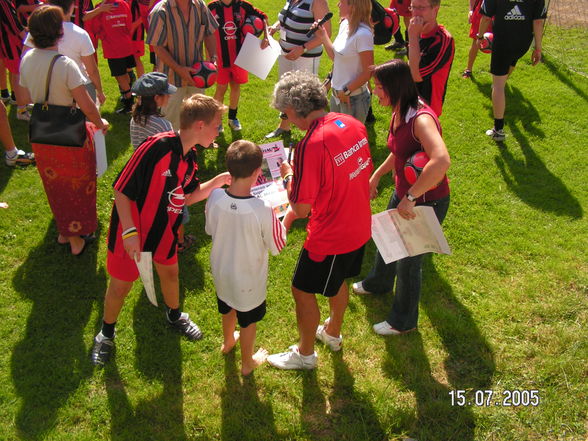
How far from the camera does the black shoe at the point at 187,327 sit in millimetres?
3992

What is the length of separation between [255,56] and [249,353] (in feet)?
13.3

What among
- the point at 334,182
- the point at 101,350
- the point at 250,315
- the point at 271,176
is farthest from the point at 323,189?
the point at 101,350

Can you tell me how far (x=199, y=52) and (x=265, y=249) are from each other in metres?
Result: 3.44

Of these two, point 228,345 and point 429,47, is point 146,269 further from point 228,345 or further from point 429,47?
point 429,47

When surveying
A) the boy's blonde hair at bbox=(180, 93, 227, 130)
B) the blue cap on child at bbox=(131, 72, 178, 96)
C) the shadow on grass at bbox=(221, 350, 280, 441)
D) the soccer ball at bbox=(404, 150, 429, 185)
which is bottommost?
the shadow on grass at bbox=(221, 350, 280, 441)

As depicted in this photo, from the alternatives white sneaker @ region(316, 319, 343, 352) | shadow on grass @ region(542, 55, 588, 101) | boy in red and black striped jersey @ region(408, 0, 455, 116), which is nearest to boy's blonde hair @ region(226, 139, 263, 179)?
white sneaker @ region(316, 319, 343, 352)

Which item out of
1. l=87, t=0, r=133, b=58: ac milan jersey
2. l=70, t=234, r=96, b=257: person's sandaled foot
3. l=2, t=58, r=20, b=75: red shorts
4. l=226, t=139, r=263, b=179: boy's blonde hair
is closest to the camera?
l=226, t=139, r=263, b=179: boy's blonde hair

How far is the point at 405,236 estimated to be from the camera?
354 cm

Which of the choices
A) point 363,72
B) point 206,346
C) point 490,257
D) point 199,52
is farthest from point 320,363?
point 199,52

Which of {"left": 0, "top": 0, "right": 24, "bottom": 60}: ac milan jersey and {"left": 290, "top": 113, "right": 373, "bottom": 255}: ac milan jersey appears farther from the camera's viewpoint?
{"left": 0, "top": 0, "right": 24, "bottom": 60}: ac milan jersey

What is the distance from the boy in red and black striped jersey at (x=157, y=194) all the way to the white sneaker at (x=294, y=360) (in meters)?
1.05

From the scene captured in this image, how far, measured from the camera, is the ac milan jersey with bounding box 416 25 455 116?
15.3ft

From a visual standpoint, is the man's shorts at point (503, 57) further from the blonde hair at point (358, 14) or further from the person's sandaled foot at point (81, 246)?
the person's sandaled foot at point (81, 246)

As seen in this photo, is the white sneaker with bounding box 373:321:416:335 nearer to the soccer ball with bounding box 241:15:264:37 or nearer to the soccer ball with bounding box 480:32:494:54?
the soccer ball with bounding box 241:15:264:37
